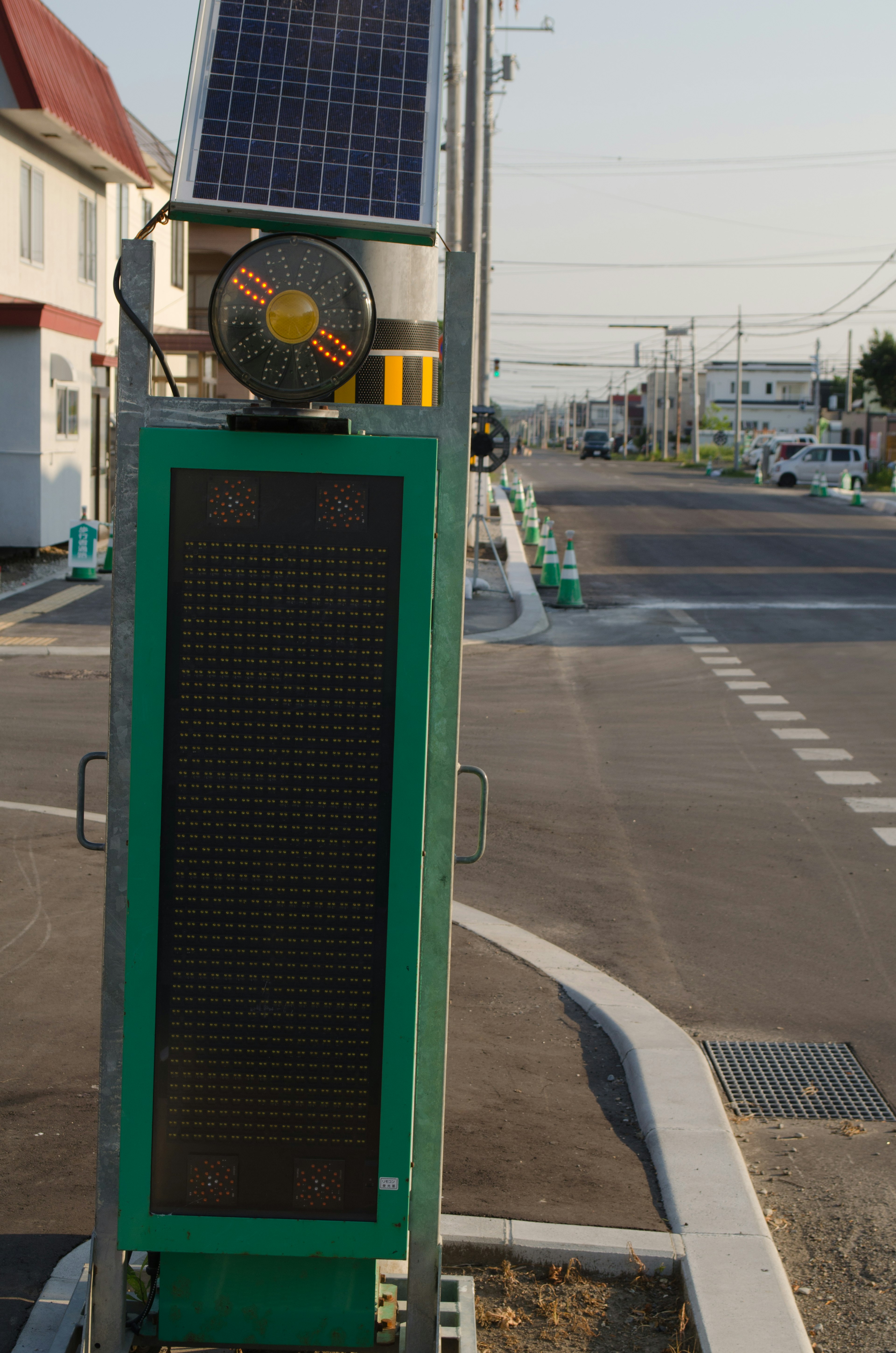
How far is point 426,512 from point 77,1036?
3121 mm

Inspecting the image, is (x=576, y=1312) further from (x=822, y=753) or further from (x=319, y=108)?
(x=822, y=753)

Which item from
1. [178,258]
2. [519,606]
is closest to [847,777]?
[519,606]

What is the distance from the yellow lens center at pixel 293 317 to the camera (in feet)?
9.42

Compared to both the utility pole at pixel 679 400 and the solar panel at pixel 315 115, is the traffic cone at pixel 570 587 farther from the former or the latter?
the utility pole at pixel 679 400

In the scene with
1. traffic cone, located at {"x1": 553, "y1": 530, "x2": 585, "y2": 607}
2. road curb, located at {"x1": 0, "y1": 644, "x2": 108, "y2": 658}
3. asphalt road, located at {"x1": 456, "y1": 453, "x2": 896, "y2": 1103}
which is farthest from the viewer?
traffic cone, located at {"x1": 553, "y1": 530, "x2": 585, "y2": 607}

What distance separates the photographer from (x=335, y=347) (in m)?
2.89

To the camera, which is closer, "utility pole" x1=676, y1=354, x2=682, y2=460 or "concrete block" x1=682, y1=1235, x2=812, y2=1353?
"concrete block" x1=682, y1=1235, x2=812, y2=1353

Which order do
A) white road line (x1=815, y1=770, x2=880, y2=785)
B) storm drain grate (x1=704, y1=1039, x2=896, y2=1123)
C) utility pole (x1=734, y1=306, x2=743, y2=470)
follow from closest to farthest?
1. storm drain grate (x1=704, y1=1039, x2=896, y2=1123)
2. white road line (x1=815, y1=770, x2=880, y2=785)
3. utility pole (x1=734, y1=306, x2=743, y2=470)

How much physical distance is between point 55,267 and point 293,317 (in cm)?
2363

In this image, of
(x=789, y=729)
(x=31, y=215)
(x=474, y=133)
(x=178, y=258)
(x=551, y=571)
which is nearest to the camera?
(x=789, y=729)

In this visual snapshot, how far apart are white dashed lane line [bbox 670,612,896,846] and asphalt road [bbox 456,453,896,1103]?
8cm

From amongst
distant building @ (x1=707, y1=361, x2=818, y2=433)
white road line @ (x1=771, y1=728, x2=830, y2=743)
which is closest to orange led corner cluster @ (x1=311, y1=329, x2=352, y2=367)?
white road line @ (x1=771, y1=728, x2=830, y2=743)

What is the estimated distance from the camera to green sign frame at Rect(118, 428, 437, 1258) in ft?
9.58

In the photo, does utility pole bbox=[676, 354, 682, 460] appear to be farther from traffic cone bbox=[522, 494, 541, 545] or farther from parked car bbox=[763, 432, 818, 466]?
traffic cone bbox=[522, 494, 541, 545]
